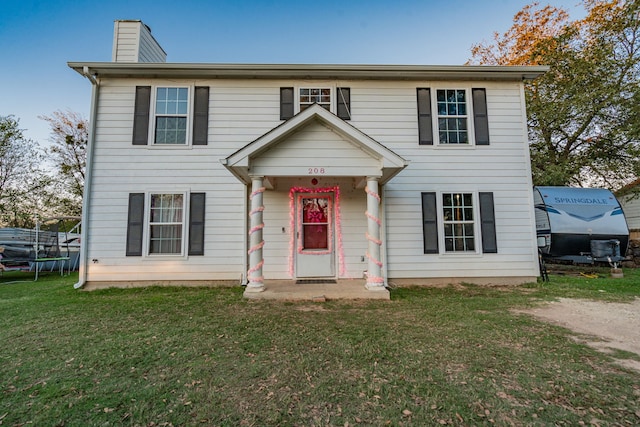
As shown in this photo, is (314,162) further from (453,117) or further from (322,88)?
(453,117)

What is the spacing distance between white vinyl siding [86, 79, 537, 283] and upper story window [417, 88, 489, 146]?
20 cm

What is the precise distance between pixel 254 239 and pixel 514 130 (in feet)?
22.8

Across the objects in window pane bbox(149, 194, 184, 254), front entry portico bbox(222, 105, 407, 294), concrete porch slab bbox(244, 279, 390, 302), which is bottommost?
concrete porch slab bbox(244, 279, 390, 302)

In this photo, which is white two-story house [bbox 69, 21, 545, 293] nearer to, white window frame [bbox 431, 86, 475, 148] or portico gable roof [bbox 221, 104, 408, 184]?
white window frame [bbox 431, 86, 475, 148]

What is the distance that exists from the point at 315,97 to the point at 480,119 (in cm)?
418

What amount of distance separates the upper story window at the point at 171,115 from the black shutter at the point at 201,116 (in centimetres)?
24

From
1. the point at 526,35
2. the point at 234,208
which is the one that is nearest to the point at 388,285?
the point at 234,208

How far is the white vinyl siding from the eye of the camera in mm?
6961

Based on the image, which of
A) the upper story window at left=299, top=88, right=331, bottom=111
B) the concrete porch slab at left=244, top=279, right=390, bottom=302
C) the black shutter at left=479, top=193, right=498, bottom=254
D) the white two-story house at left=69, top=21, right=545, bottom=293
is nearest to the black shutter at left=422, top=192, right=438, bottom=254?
the white two-story house at left=69, top=21, right=545, bottom=293

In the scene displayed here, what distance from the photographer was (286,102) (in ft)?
24.0

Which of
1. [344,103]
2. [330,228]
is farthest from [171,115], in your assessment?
[330,228]

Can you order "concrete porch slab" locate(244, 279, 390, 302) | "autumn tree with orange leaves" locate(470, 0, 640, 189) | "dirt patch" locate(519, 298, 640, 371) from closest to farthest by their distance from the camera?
"dirt patch" locate(519, 298, 640, 371), "concrete porch slab" locate(244, 279, 390, 302), "autumn tree with orange leaves" locate(470, 0, 640, 189)

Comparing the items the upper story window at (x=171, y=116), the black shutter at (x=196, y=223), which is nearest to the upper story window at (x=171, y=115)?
the upper story window at (x=171, y=116)

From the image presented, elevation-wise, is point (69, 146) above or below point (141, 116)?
above
